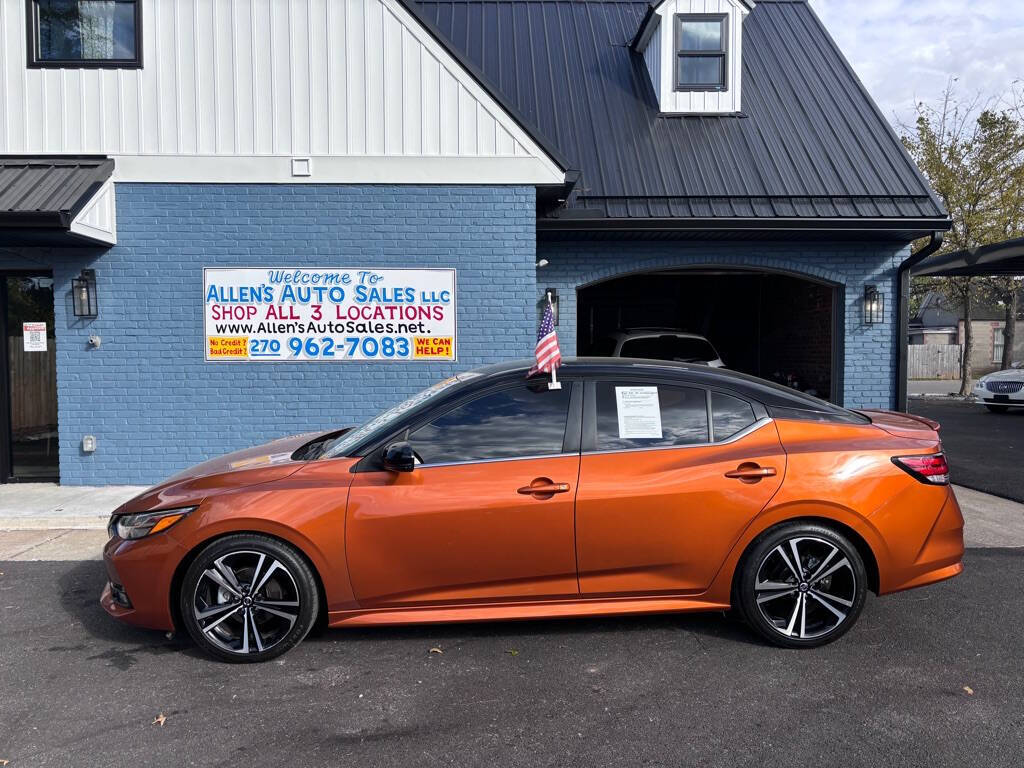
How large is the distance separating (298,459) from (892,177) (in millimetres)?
8781

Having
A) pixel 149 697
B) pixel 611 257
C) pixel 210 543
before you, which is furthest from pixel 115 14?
pixel 149 697

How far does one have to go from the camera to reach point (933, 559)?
13.4 feet

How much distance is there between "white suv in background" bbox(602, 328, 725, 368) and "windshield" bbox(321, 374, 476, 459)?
6879mm

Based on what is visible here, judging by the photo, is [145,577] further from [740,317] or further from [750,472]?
[740,317]

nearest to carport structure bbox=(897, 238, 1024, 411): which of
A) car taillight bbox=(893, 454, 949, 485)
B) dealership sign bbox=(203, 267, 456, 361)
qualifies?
car taillight bbox=(893, 454, 949, 485)

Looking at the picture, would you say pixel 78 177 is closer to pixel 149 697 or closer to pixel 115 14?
pixel 115 14

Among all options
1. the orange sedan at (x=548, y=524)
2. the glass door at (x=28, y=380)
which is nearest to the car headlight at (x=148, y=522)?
the orange sedan at (x=548, y=524)

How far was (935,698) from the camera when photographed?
3.47 m

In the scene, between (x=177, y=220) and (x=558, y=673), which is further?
(x=177, y=220)

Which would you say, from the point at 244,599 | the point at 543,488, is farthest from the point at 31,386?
the point at 543,488

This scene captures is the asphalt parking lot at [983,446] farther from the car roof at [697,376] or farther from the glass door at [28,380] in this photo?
the glass door at [28,380]

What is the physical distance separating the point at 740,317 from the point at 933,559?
1125 centimetres

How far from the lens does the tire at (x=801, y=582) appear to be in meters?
3.97

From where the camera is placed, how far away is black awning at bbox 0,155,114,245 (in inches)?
277
